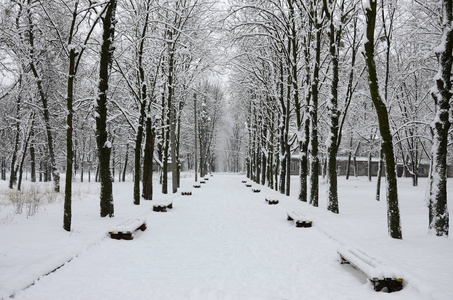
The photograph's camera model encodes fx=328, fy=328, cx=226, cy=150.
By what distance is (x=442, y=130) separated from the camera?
769 cm

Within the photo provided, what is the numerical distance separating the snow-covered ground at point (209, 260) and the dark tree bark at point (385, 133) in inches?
18.9

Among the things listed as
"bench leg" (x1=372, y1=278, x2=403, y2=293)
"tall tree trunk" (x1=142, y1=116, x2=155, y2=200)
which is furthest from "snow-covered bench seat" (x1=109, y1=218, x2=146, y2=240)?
"tall tree trunk" (x1=142, y1=116, x2=155, y2=200)

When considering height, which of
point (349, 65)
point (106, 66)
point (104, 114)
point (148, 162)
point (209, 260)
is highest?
point (349, 65)

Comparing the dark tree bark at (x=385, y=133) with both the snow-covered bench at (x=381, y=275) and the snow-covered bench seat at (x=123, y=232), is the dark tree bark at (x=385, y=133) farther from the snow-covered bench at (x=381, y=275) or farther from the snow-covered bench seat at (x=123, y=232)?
the snow-covered bench seat at (x=123, y=232)

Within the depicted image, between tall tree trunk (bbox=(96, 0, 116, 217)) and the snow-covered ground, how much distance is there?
0.76 m

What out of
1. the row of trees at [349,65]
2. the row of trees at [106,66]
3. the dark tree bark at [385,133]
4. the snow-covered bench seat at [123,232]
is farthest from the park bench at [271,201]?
the snow-covered bench seat at [123,232]

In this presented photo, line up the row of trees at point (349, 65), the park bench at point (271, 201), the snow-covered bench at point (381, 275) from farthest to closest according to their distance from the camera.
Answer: the park bench at point (271, 201)
the row of trees at point (349, 65)
the snow-covered bench at point (381, 275)

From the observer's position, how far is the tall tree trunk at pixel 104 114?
31.7 ft

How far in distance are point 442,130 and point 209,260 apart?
6.14 m

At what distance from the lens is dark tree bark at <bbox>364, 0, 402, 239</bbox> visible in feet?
25.0

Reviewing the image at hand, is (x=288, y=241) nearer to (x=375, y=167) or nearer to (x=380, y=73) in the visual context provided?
(x=380, y=73)

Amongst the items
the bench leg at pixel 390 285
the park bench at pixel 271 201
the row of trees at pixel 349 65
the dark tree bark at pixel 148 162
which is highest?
the row of trees at pixel 349 65

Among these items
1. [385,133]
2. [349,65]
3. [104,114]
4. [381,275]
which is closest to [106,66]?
[104,114]

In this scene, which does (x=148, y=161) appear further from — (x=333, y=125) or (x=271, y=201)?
(x=333, y=125)
